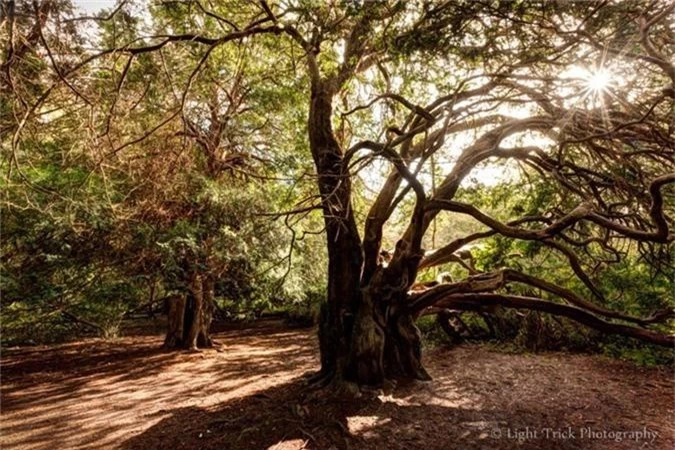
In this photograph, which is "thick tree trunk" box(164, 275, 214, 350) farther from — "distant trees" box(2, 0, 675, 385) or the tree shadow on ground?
the tree shadow on ground

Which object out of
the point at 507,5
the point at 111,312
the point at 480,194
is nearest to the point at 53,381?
the point at 111,312

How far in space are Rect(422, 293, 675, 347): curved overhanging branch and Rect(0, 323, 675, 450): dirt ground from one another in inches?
39.0

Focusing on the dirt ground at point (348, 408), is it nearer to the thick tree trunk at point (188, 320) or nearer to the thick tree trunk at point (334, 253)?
the thick tree trunk at point (334, 253)

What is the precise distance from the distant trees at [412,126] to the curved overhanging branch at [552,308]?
22mm

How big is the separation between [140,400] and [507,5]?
7627 millimetres

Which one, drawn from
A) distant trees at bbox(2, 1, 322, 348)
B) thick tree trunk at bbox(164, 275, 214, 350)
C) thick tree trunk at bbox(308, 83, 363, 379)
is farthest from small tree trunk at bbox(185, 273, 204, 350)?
thick tree trunk at bbox(308, 83, 363, 379)

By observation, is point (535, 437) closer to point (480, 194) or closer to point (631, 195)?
point (631, 195)

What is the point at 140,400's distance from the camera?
20.5 feet

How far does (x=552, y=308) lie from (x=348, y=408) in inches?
118

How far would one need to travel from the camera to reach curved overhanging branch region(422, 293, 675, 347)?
439cm

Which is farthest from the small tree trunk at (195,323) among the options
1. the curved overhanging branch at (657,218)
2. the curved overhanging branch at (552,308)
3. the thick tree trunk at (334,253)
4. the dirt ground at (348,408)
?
the curved overhanging branch at (657,218)

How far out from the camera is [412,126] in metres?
5.95

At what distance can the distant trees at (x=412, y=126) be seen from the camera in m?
3.84

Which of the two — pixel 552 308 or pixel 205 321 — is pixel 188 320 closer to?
pixel 205 321
